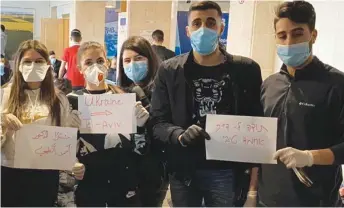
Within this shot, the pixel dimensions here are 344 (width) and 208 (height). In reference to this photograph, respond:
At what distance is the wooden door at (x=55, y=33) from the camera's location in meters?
9.91

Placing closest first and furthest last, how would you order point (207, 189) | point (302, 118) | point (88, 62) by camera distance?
point (302, 118) < point (207, 189) < point (88, 62)

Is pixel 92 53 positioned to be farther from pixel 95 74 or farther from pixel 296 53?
pixel 296 53

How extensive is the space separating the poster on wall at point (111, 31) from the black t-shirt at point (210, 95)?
229 inches

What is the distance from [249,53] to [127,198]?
92.6 inches

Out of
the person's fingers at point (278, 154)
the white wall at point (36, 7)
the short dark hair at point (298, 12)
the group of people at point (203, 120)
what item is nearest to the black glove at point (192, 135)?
the group of people at point (203, 120)

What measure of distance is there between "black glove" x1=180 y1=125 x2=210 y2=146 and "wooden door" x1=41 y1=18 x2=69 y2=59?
8.88m

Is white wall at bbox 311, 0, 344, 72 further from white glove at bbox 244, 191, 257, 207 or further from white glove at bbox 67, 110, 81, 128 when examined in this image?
white glove at bbox 67, 110, 81, 128

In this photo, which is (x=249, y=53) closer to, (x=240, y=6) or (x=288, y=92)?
(x=240, y=6)

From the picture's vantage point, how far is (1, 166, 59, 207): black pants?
5.74 ft

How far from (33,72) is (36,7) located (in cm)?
993

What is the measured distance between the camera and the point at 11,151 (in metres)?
1.71

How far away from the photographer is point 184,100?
1664 mm

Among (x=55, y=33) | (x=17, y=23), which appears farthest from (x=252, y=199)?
(x=17, y=23)

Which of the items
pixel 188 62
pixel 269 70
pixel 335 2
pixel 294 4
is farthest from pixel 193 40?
pixel 269 70
